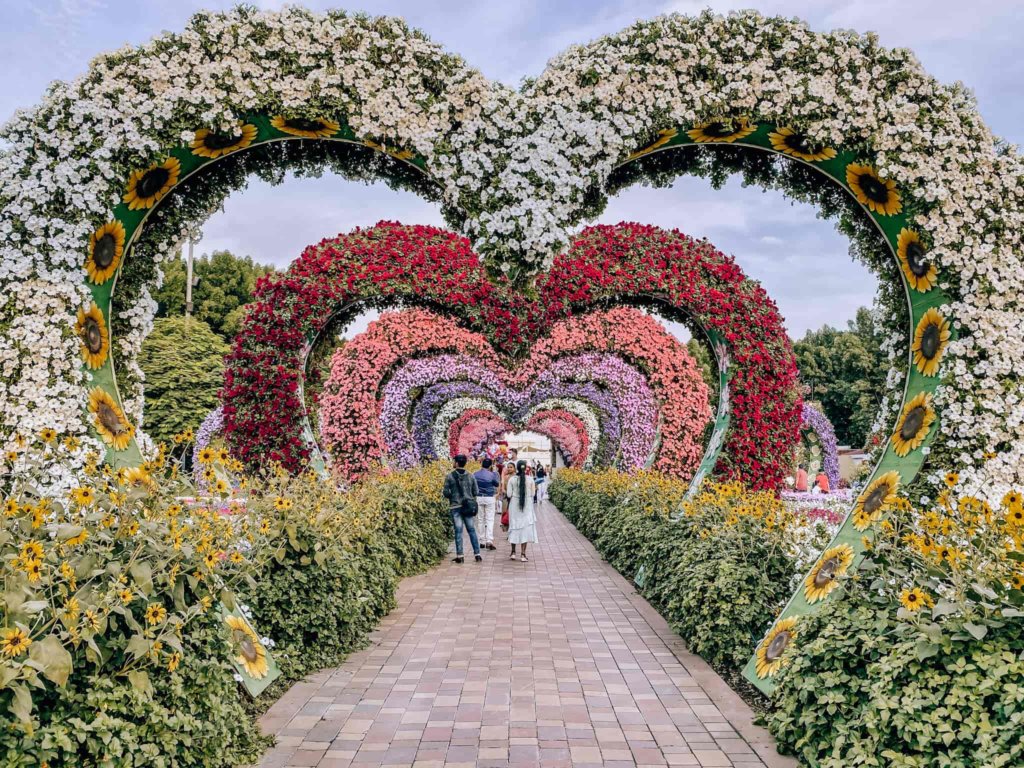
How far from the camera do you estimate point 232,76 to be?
4.46 m

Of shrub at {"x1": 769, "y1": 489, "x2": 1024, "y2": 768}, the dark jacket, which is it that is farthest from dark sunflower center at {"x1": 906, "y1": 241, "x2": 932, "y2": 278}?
the dark jacket

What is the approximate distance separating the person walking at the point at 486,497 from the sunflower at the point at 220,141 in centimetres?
702

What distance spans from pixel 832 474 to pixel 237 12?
25971 mm

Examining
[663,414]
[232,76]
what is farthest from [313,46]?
[663,414]

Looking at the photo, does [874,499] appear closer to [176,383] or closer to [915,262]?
[915,262]

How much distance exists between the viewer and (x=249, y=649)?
13.7 feet

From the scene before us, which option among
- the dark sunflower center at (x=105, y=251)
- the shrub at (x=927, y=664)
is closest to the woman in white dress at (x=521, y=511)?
the dark sunflower center at (x=105, y=251)

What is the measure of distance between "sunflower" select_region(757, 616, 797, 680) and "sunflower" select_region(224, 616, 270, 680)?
8.91 feet

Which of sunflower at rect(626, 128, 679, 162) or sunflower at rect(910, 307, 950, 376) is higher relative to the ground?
sunflower at rect(626, 128, 679, 162)

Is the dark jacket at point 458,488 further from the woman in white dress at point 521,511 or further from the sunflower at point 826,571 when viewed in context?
the sunflower at point 826,571

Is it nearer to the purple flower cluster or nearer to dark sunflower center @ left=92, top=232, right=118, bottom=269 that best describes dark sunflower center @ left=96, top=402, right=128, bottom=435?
dark sunflower center @ left=92, top=232, right=118, bottom=269

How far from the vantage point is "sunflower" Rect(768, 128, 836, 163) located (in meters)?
4.66

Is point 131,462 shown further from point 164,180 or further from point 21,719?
point 21,719

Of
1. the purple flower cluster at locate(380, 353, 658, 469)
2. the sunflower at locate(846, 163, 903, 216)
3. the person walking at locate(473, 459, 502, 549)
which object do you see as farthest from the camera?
the purple flower cluster at locate(380, 353, 658, 469)
